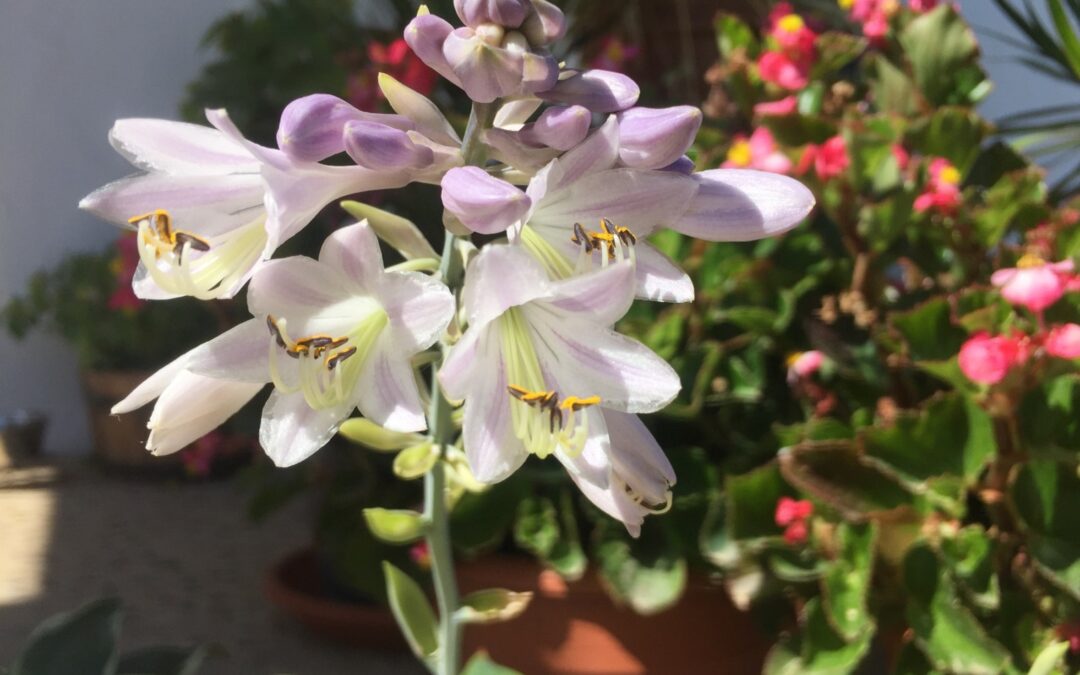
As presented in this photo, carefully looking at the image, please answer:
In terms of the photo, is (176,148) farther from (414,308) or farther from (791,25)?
(791,25)

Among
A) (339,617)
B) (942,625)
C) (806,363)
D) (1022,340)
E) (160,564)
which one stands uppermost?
(1022,340)

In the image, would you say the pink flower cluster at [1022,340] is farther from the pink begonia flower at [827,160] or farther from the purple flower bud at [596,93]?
the purple flower bud at [596,93]

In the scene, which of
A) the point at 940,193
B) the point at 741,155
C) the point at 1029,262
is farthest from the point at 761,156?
the point at 1029,262

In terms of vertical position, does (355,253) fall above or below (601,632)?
above

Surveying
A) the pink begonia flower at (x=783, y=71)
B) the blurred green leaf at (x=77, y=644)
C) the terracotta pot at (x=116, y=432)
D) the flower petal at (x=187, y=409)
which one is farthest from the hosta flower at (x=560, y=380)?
the terracotta pot at (x=116, y=432)

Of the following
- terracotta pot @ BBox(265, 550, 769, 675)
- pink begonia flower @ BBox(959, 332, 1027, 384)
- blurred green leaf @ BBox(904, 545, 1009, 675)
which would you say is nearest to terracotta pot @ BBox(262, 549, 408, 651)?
terracotta pot @ BBox(265, 550, 769, 675)

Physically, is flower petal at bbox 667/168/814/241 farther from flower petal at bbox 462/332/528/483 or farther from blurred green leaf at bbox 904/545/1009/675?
blurred green leaf at bbox 904/545/1009/675
